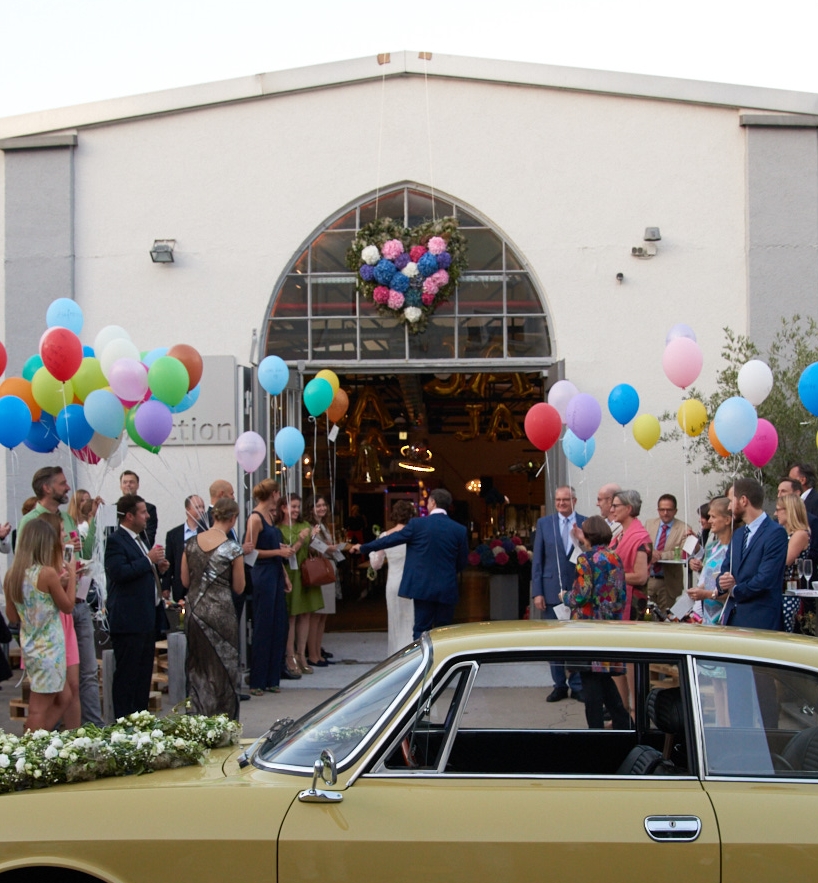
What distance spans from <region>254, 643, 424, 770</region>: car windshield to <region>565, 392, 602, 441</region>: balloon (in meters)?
5.82

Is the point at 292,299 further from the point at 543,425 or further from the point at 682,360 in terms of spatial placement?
the point at 682,360

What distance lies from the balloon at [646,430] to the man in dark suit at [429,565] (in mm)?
2459

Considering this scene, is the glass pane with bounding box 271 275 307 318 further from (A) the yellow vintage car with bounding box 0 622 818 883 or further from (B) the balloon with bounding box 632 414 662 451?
(A) the yellow vintage car with bounding box 0 622 818 883

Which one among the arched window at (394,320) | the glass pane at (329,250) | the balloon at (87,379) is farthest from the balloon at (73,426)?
the glass pane at (329,250)

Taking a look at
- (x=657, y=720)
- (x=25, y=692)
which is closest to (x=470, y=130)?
(x=25, y=692)

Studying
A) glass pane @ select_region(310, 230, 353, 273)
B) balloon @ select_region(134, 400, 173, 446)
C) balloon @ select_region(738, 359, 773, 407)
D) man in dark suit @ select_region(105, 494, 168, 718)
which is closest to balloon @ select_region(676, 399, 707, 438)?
balloon @ select_region(738, 359, 773, 407)

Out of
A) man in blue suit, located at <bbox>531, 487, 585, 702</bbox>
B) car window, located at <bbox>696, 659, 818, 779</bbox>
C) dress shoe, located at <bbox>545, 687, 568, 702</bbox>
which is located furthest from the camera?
man in blue suit, located at <bbox>531, 487, 585, 702</bbox>

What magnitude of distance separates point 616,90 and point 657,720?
9540 mm

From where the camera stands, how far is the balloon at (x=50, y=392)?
8688mm

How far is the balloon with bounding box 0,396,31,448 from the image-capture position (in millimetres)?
8453

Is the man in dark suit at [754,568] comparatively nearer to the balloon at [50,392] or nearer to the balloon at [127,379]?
the balloon at [127,379]

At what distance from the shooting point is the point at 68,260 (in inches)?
473

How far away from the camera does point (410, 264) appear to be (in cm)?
1170

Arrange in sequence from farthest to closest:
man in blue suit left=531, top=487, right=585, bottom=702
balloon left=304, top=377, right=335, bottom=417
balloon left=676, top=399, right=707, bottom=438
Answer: balloon left=304, top=377, right=335, bottom=417
balloon left=676, top=399, right=707, bottom=438
man in blue suit left=531, top=487, right=585, bottom=702
